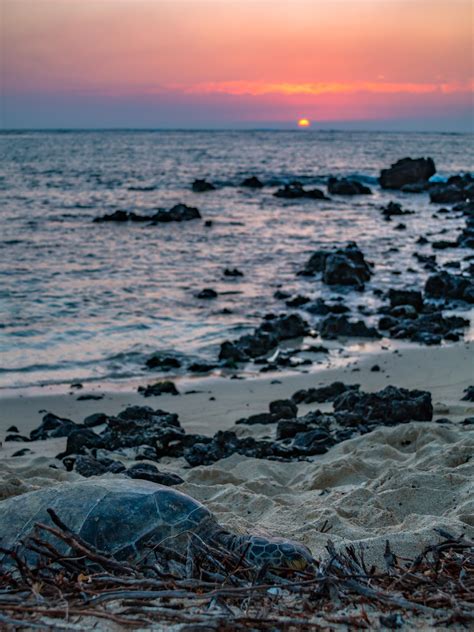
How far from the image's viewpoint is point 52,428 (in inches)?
309

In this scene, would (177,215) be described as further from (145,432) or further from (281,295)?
(145,432)

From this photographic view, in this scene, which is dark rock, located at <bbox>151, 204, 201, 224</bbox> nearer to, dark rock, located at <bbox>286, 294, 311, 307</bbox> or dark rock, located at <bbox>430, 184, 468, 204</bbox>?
dark rock, located at <bbox>430, 184, 468, 204</bbox>

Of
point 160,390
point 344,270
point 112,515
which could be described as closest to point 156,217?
point 344,270

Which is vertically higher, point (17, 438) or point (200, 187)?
point (200, 187)

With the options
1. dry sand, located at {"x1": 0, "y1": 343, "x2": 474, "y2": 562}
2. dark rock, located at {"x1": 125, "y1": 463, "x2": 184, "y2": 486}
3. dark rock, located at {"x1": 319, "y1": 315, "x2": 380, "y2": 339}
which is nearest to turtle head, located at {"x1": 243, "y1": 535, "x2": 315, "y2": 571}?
dry sand, located at {"x1": 0, "y1": 343, "x2": 474, "y2": 562}

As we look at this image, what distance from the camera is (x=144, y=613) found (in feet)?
8.54

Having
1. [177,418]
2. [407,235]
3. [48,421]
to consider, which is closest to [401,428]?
[177,418]

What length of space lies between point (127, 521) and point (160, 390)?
534cm

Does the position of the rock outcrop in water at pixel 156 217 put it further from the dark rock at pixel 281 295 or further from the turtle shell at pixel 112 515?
the turtle shell at pixel 112 515

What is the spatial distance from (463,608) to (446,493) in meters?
2.63

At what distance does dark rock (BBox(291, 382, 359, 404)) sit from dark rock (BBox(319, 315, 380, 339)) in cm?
314

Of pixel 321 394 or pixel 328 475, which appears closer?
pixel 328 475

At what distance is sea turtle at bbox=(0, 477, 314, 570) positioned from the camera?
149 inches

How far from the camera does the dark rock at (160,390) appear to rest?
918 centimetres
